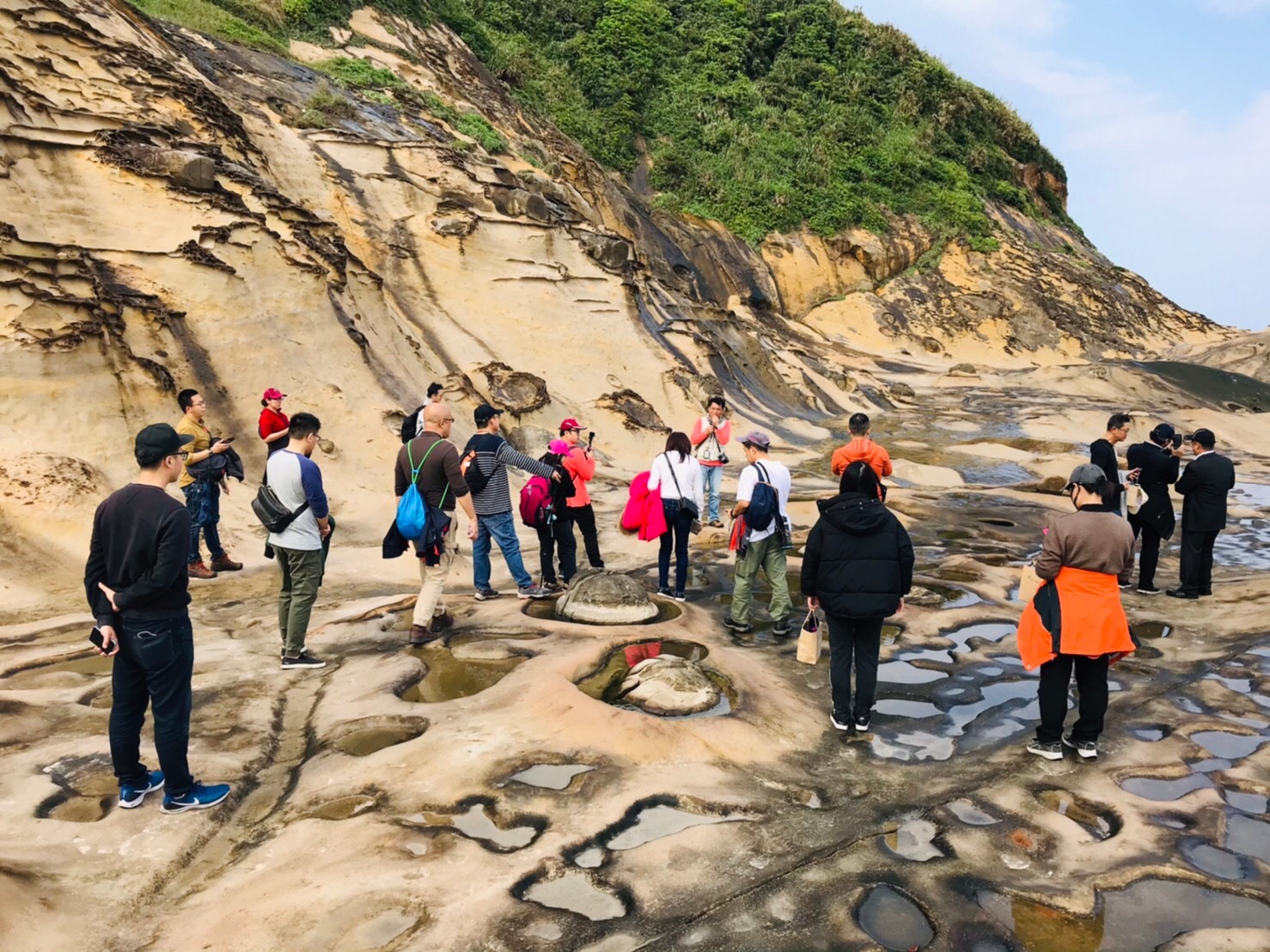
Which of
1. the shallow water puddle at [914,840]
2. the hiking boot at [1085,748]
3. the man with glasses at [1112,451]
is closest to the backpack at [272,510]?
the shallow water puddle at [914,840]

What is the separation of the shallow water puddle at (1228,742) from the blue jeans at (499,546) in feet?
15.4

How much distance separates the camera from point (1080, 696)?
15.0ft

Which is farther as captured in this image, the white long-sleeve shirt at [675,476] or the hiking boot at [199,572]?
the hiking boot at [199,572]

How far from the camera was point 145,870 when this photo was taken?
3434mm

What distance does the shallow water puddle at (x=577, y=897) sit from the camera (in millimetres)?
3213

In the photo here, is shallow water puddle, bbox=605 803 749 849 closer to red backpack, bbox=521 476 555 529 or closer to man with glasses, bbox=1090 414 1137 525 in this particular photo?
red backpack, bbox=521 476 555 529

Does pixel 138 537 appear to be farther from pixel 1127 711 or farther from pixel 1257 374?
pixel 1257 374

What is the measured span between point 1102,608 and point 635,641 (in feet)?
9.65

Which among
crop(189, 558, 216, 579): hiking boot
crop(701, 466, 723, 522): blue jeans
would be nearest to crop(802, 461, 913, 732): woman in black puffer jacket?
crop(701, 466, 723, 522): blue jeans

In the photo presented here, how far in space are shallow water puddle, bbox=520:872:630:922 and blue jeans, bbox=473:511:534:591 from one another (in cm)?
376

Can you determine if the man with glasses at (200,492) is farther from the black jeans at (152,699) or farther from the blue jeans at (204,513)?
the black jeans at (152,699)

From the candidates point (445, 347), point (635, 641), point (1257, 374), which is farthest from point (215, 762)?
point (1257, 374)

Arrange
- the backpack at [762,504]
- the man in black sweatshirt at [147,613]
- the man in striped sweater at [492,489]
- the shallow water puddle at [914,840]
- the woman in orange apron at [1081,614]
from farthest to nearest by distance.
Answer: the man in striped sweater at [492,489] → the backpack at [762,504] → the woman in orange apron at [1081,614] → the man in black sweatshirt at [147,613] → the shallow water puddle at [914,840]

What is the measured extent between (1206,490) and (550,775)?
6.54m
